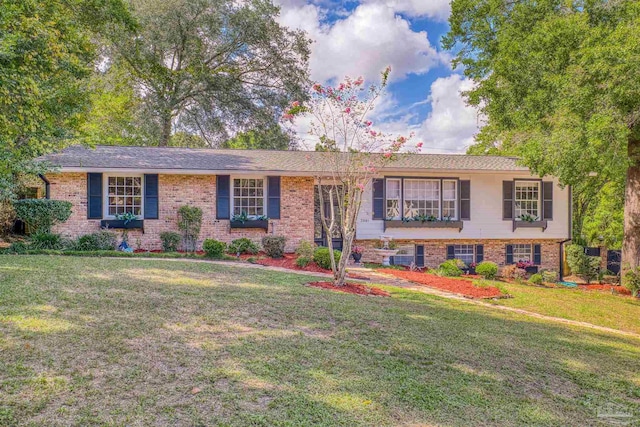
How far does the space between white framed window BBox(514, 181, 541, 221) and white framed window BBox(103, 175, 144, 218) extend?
44.0 feet

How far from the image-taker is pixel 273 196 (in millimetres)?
13852

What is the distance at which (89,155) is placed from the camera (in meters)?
13.5

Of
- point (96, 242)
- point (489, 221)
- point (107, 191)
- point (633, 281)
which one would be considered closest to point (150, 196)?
point (107, 191)

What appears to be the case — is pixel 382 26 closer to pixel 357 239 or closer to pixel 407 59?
pixel 407 59

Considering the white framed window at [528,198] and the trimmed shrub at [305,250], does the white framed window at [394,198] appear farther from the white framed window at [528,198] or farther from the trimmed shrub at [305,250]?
the white framed window at [528,198]

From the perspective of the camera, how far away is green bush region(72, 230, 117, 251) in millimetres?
11518

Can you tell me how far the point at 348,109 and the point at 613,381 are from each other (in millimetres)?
6908

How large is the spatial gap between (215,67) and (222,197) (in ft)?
40.4

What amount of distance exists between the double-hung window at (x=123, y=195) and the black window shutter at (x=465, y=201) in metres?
11.1

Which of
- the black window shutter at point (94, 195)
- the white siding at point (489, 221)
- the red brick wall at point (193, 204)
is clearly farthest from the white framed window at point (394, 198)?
the black window shutter at point (94, 195)

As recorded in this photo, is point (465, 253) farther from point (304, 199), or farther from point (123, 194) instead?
point (123, 194)

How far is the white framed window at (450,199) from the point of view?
1537 centimetres

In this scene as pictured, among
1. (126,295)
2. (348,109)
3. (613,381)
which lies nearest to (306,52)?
(348,109)

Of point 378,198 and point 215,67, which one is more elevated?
point 215,67
